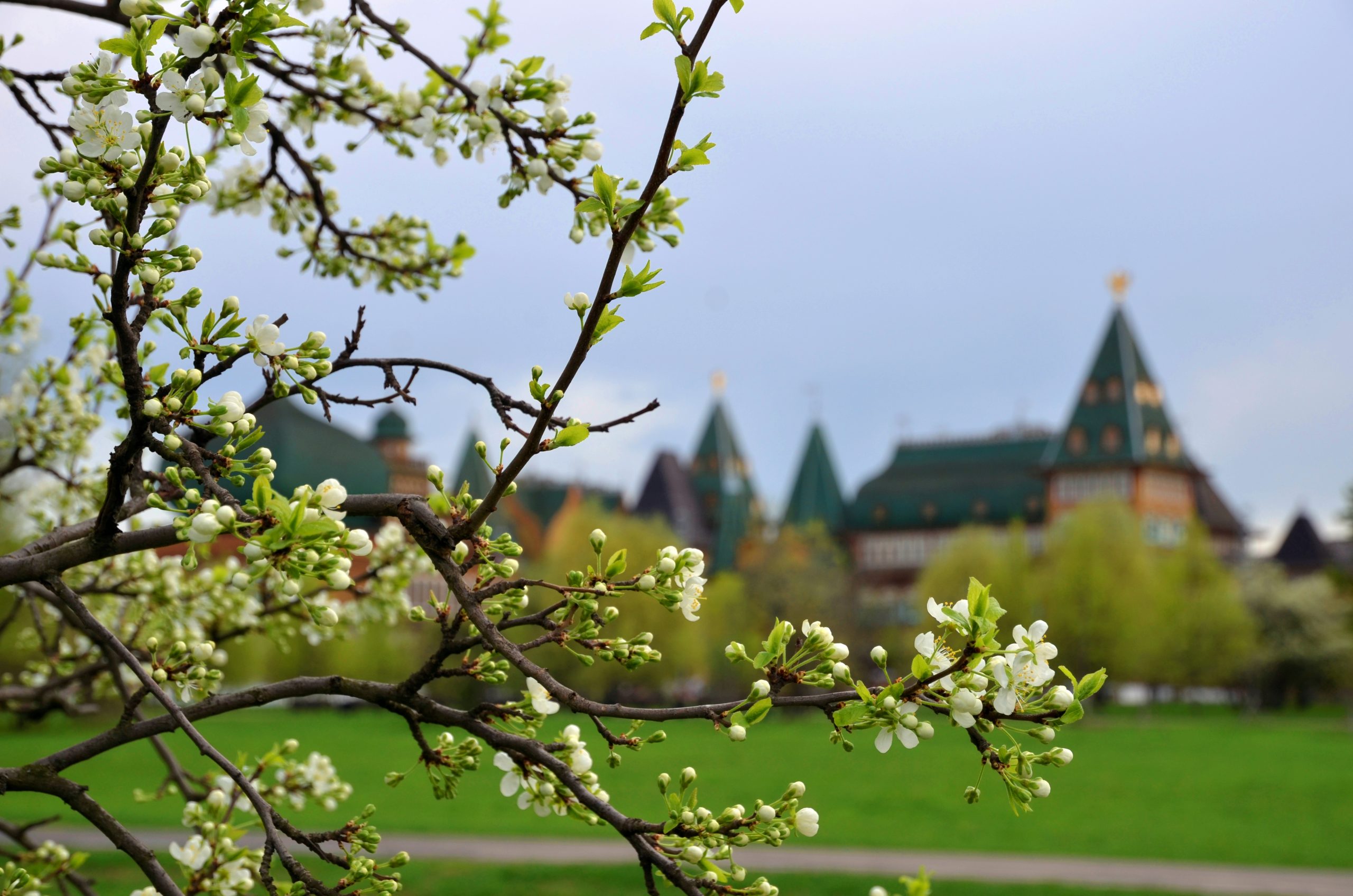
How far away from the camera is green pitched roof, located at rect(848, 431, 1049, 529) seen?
244 ft

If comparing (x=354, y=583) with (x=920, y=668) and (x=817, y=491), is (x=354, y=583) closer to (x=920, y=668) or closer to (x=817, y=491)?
(x=920, y=668)

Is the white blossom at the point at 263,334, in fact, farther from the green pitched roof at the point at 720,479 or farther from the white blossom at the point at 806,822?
the green pitched roof at the point at 720,479

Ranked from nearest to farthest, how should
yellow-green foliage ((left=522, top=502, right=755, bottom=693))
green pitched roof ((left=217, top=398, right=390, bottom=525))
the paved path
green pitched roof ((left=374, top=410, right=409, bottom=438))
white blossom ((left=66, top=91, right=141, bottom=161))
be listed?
1. white blossom ((left=66, top=91, right=141, bottom=161))
2. green pitched roof ((left=217, top=398, right=390, bottom=525))
3. the paved path
4. yellow-green foliage ((left=522, top=502, right=755, bottom=693))
5. green pitched roof ((left=374, top=410, right=409, bottom=438))

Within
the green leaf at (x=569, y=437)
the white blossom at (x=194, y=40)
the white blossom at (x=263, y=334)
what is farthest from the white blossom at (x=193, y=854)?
the white blossom at (x=194, y=40)

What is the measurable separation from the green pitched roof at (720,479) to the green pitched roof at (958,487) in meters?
7.17

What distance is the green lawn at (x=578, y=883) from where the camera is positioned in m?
14.0

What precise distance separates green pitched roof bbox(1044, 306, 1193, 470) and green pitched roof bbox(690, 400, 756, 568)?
66.5 feet

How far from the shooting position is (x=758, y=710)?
90.6 inches

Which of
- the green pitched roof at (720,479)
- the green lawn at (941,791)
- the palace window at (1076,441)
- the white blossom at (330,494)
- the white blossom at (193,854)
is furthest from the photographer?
the green pitched roof at (720,479)

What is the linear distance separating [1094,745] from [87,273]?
132 ft

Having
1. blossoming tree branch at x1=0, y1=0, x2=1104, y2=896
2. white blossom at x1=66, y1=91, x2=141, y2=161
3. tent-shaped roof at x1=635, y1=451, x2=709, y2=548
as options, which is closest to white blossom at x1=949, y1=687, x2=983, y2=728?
blossoming tree branch at x1=0, y1=0, x2=1104, y2=896

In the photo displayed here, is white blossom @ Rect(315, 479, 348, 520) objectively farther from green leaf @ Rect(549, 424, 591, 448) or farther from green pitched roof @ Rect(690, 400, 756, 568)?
green pitched roof @ Rect(690, 400, 756, 568)

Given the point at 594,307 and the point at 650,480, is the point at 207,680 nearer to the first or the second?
the point at 594,307

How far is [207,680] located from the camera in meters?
2.94
